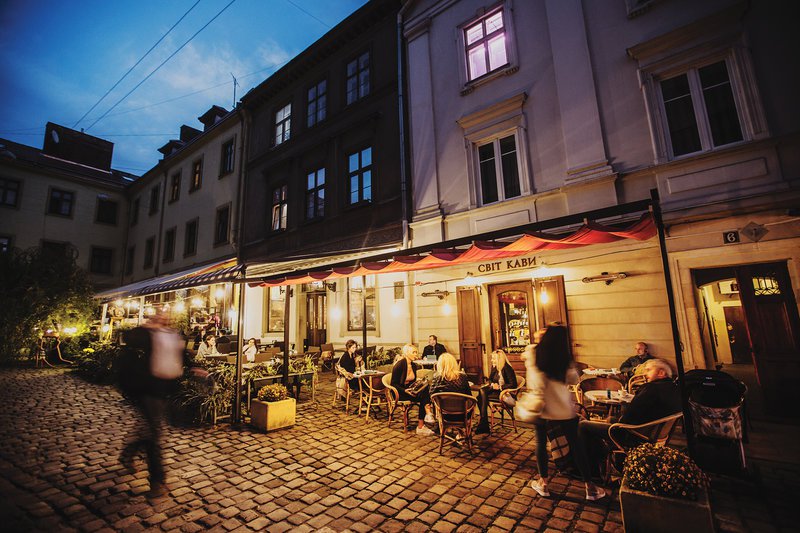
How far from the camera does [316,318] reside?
1484 centimetres

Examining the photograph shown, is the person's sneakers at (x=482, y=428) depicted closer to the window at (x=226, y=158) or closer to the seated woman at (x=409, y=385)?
the seated woman at (x=409, y=385)

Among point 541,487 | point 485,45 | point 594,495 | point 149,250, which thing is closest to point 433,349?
point 541,487

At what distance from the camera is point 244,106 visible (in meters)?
16.9

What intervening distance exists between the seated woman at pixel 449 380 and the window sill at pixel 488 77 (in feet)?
25.9

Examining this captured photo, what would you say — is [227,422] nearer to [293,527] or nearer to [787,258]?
[293,527]

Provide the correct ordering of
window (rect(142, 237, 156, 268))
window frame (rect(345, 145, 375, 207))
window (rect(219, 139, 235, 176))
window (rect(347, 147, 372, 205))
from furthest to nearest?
window (rect(142, 237, 156, 268)), window (rect(219, 139, 235, 176)), window (rect(347, 147, 372, 205)), window frame (rect(345, 145, 375, 207))

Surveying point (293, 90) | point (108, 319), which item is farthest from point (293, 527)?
point (108, 319)

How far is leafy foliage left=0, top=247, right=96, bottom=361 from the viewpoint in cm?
1383

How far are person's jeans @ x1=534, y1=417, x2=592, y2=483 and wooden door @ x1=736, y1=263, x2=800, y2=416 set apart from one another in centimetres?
492

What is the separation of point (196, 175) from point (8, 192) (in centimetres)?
1239

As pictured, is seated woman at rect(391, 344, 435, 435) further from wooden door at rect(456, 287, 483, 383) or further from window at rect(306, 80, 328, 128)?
window at rect(306, 80, 328, 128)

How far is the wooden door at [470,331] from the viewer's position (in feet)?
29.9

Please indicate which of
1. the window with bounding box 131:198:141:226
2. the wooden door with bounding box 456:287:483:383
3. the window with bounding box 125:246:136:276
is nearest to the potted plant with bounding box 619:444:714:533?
the wooden door with bounding box 456:287:483:383

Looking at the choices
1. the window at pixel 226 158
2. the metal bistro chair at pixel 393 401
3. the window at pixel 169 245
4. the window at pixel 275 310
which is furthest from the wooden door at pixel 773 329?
the window at pixel 169 245
